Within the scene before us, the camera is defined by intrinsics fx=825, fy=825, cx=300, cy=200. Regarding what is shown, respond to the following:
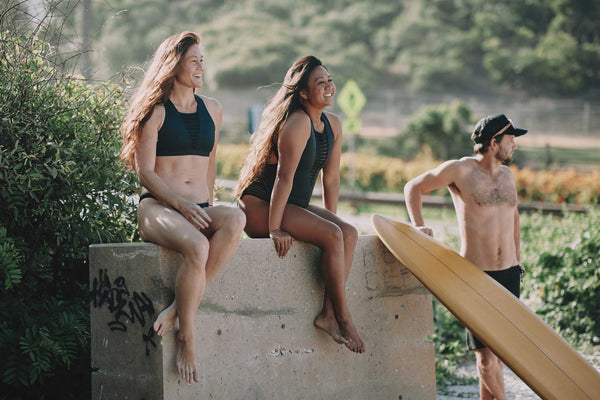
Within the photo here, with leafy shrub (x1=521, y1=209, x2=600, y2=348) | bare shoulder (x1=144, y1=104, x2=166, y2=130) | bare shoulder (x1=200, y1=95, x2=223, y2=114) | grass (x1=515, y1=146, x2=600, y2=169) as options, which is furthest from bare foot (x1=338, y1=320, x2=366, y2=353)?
grass (x1=515, y1=146, x2=600, y2=169)

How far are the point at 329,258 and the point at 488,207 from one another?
1.18m

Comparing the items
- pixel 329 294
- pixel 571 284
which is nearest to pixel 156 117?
pixel 329 294

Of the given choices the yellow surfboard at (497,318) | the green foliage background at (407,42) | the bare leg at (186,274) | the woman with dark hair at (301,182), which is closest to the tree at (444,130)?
the green foliage background at (407,42)

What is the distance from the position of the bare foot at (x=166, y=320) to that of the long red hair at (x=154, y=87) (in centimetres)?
91

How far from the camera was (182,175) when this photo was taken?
480 centimetres

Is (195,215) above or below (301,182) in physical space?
below

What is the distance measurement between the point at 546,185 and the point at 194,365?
16294 millimetres

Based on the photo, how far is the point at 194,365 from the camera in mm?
4461

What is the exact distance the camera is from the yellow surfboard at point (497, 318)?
16.2ft

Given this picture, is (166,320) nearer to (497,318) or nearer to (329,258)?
(329,258)

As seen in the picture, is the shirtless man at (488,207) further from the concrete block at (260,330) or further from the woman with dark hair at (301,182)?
the woman with dark hair at (301,182)

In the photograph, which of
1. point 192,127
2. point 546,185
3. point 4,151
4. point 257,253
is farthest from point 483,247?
point 546,185

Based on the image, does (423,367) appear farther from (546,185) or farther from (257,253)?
(546,185)

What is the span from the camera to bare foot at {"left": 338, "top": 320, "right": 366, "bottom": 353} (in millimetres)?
5070
